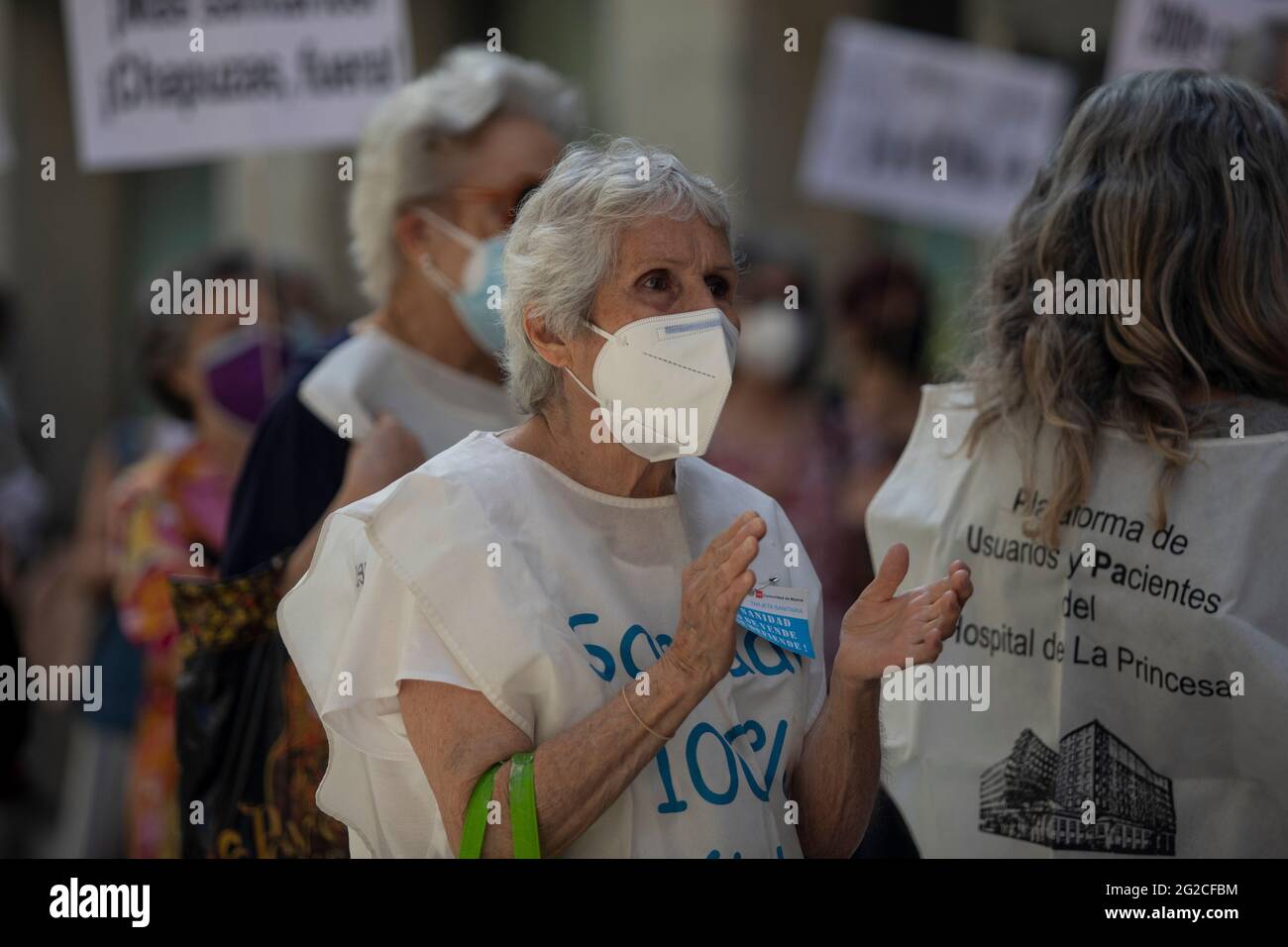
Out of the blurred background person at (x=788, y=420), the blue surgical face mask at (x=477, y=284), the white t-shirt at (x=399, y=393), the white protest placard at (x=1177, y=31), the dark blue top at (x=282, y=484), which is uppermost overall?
the white protest placard at (x=1177, y=31)

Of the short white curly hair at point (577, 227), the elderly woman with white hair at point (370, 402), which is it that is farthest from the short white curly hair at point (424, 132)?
the short white curly hair at point (577, 227)

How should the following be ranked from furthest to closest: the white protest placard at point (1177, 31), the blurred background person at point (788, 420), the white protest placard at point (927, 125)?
the white protest placard at point (927, 125) → the blurred background person at point (788, 420) → the white protest placard at point (1177, 31)

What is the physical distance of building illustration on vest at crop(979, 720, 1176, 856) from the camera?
2984 mm

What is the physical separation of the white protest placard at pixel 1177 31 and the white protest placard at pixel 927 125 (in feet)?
4.51

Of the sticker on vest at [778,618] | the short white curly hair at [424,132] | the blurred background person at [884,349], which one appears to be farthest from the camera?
the blurred background person at [884,349]

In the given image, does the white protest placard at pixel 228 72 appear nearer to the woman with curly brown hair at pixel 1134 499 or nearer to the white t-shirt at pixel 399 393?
the white t-shirt at pixel 399 393

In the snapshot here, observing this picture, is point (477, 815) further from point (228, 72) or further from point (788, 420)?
point (788, 420)

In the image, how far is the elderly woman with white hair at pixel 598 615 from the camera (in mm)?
2555

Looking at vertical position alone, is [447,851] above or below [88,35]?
below

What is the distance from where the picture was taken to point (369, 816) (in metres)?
2.79

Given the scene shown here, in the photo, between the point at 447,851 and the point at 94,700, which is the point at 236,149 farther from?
the point at 447,851

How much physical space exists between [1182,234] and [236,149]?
3134 mm

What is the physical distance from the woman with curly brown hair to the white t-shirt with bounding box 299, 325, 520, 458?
115 centimetres
